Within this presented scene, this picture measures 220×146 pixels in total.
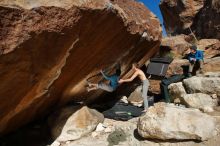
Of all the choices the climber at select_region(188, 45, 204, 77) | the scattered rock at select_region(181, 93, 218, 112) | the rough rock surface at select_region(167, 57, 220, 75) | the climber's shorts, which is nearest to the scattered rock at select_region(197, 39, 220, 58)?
the rough rock surface at select_region(167, 57, 220, 75)

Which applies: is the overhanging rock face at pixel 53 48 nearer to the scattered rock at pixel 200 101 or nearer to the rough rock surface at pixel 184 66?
the scattered rock at pixel 200 101

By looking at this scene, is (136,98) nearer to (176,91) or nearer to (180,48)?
(176,91)

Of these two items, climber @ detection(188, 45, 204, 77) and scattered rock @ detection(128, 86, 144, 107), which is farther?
climber @ detection(188, 45, 204, 77)

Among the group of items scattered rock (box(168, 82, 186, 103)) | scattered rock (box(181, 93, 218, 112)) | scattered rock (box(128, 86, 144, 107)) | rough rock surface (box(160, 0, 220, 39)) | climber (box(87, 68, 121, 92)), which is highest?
rough rock surface (box(160, 0, 220, 39))

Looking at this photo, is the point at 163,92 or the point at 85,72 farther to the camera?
the point at 163,92

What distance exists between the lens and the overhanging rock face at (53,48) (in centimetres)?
524

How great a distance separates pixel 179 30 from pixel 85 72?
805 inches

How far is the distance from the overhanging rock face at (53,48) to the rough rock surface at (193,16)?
1295 cm

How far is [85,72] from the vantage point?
27.1 feet

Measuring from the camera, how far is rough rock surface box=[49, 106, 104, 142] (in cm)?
793

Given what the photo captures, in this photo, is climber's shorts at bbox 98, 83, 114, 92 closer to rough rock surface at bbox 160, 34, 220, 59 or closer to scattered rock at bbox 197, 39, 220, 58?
rough rock surface at bbox 160, 34, 220, 59

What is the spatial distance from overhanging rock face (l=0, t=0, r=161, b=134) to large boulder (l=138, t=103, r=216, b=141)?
2157mm

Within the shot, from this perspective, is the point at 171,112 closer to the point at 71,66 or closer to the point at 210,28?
the point at 71,66

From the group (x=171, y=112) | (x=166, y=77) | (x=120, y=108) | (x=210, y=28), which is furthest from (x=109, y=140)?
(x=210, y=28)
